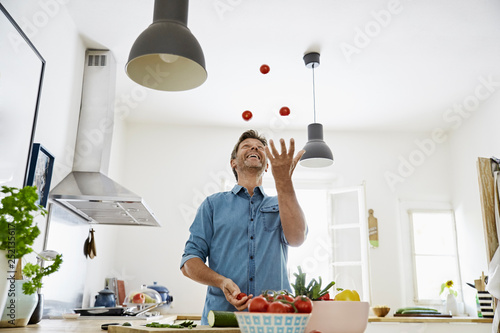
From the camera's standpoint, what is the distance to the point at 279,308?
36.3 inches

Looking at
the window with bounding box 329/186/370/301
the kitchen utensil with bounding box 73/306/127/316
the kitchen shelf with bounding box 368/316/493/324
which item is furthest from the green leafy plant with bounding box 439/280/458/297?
the kitchen utensil with bounding box 73/306/127/316

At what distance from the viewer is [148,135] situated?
506 centimetres

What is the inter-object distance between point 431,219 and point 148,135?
3341 millimetres

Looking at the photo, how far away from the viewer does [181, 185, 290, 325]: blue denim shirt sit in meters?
1.61

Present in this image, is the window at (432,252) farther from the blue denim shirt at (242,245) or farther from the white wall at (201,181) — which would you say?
the blue denim shirt at (242,245)

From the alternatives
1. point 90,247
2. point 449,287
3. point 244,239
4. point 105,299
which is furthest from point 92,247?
point 449,287

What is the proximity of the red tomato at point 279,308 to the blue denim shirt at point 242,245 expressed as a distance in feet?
2.22

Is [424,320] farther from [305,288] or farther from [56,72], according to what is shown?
[56,72]

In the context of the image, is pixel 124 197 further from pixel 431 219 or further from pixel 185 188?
pixel 431 219

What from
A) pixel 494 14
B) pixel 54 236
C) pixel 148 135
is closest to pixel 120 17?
pixel 54 236

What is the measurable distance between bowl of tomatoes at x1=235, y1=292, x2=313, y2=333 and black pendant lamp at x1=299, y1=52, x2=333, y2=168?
7.84 ft

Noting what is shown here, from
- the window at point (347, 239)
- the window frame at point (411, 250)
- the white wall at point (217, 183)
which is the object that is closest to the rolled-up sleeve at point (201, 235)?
the white wall at point (217, 183)

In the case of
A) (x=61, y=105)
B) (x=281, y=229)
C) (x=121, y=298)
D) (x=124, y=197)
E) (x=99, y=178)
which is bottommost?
(x=121, y=298)

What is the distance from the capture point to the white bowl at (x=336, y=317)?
106 cm
